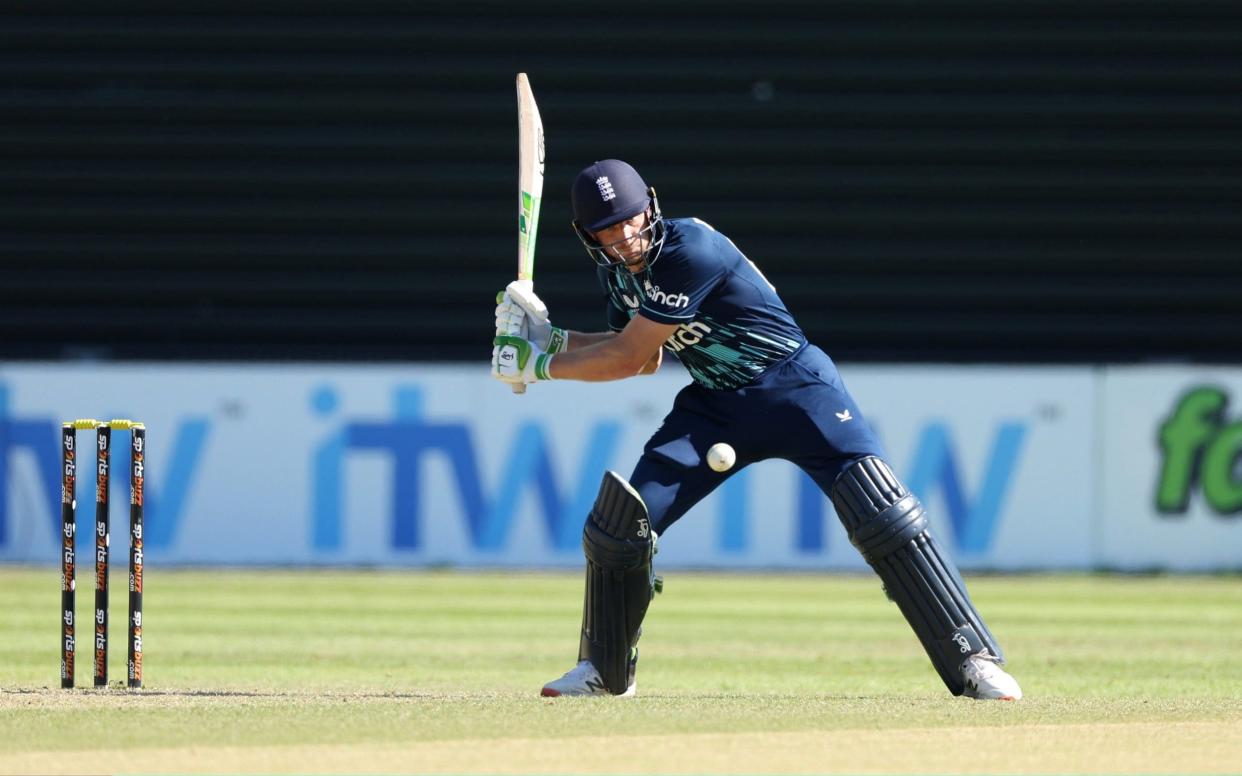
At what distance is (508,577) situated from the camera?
12688 mm

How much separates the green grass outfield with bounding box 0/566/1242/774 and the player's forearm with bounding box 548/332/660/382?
3.06 ft

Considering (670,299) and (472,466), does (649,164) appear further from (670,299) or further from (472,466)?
(670,299)

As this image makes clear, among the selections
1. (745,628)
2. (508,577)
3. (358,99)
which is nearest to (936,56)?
(358,99)

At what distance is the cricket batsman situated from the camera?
5.96 m

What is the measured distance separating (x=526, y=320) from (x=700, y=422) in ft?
1.97

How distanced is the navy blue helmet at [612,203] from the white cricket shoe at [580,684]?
4.00 feet

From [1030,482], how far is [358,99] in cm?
553

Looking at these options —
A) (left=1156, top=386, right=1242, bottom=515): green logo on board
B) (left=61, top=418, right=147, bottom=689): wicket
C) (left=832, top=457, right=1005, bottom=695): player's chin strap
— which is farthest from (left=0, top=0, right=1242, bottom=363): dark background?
(left=832, top=457, right=1005, bottom=695): player's chin strap

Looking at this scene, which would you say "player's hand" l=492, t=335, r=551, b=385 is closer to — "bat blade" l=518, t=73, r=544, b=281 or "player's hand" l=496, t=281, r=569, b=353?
"player's hand" l=496, t=281, r=569, b=353

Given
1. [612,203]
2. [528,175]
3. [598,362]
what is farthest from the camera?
[528,175]

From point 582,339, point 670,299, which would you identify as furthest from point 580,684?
point 670,299

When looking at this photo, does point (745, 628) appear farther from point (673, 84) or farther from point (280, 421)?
point (673, 84)

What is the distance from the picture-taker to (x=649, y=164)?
1490 centimetres

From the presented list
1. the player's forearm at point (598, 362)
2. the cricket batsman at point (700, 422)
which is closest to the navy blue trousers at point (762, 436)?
the cricket batsman at point (700, 422)
